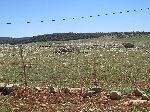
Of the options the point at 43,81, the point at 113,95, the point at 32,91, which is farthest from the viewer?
the point at 43,81

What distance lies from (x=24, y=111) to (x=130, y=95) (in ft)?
22.2

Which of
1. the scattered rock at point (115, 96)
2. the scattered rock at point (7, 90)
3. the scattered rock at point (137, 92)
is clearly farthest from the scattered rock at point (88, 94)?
the scattered rock at point (7, 90)

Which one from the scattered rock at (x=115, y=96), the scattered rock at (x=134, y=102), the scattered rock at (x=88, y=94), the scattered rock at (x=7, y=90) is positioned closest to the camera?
the scattered rock at (x=134, y=102)

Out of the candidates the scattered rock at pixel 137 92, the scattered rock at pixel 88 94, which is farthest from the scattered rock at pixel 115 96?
the scattered rock at pixel 137 92

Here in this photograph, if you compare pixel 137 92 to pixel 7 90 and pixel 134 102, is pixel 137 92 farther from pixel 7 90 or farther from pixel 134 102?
pixel 7 90

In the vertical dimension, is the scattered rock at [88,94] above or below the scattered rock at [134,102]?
above

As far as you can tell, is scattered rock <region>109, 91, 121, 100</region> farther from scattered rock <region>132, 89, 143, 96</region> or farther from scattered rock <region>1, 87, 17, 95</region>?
scattered rock <region>1, 87, 17, 95</region>

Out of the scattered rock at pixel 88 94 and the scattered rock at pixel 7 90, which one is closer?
the scattered rock at pixel 88 94

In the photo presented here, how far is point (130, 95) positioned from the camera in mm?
23344

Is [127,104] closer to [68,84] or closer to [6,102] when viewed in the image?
[6,102]

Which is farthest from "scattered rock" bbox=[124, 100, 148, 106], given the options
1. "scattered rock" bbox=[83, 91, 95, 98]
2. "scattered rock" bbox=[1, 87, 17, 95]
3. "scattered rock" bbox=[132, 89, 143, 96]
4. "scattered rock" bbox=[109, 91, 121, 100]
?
"scattered rock" bbox=[1, 87, 17, 95]

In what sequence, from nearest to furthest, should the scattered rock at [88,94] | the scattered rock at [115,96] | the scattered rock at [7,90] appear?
1. the scattered rock at [115,96]
2. the scattered rock at [88,94]
3. the scattered rock at [7,90]

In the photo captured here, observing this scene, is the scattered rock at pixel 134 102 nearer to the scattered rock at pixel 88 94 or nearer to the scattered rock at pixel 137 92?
the scattered rock at pixel 137 92

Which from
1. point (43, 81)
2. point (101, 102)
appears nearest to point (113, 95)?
point (101, 102)
